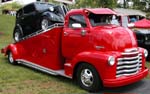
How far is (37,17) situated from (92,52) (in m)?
3.72

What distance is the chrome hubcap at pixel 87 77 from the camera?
29.8ft

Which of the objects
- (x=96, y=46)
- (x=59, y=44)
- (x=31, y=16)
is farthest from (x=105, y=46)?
(x=31, y=16)

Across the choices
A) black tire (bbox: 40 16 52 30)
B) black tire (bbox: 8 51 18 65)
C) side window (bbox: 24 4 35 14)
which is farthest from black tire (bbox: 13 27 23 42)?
black tire (bbox: 40 16 52 30)

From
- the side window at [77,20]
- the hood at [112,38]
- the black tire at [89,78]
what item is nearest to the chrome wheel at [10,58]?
the side window at [77,20]

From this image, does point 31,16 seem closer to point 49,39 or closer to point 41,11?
point 41,11

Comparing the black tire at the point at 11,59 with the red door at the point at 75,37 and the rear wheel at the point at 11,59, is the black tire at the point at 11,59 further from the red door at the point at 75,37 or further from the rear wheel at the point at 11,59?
the red door at the point at 75,37

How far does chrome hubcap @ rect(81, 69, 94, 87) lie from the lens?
9.09 metres

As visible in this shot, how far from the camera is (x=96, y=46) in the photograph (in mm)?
9094

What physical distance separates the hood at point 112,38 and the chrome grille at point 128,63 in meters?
0.21

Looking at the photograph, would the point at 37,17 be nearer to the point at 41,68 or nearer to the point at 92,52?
the point at 41,68

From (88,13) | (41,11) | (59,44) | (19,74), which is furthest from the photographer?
(41,11)

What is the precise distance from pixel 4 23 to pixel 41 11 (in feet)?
72.5

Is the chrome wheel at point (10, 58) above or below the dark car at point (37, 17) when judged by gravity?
below

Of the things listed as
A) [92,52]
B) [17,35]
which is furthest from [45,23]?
[92,52]
